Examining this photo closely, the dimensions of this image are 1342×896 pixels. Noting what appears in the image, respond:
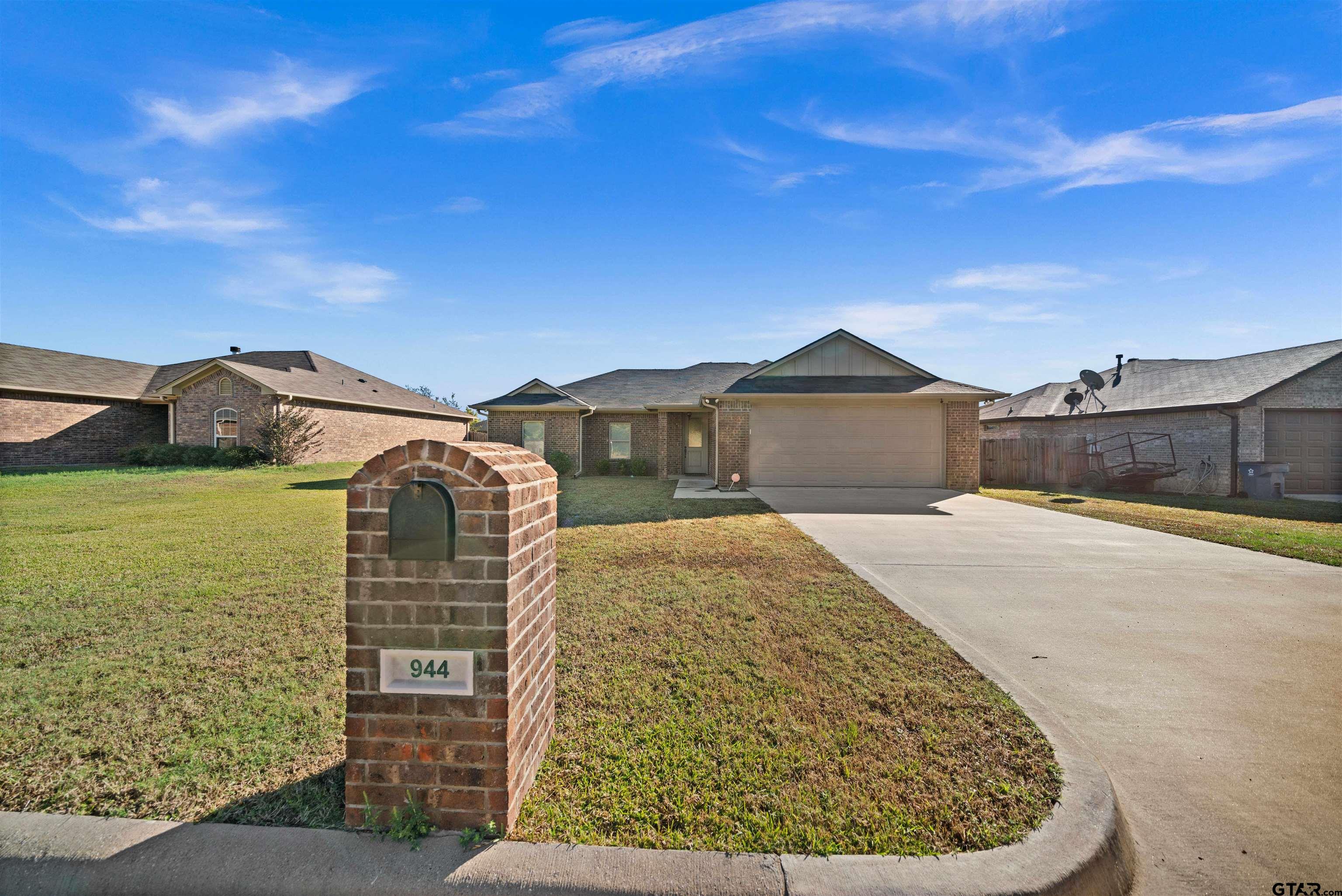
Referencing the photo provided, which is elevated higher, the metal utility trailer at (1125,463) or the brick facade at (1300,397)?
the brick facade at (1300,397)

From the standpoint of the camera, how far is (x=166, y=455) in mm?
19750

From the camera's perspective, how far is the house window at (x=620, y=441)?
20.0 metres

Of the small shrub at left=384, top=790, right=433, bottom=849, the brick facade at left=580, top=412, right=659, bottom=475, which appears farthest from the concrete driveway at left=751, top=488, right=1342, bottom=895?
the brick facade at left=580, top=412, right=659, bottom=475

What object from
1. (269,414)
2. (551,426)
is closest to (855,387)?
(551,426)

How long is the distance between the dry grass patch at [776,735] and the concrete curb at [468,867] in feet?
0.31

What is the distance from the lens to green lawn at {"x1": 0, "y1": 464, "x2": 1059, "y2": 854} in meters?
2.17

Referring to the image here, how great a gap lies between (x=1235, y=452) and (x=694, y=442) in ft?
48.5

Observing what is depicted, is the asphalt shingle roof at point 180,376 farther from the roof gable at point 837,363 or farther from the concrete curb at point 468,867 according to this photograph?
the concrete curb at point 468,867

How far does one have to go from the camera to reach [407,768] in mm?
2037

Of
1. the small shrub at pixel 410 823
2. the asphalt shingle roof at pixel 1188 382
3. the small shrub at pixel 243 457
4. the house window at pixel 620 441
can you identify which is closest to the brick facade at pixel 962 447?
the asphalt shingle roof at pixel 1188 382

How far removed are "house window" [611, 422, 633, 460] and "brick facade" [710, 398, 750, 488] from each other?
5847 millimetres

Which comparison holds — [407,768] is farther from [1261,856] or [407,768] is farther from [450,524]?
[1261,856]

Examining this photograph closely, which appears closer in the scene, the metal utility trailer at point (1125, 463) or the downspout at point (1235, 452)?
the downspout at point (1235, 452)

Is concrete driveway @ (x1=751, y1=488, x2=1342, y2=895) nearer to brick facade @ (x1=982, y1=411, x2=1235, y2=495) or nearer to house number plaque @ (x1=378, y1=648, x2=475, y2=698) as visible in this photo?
house number plaque @ (x1=378, y1=648, x2=475, y2=698)
